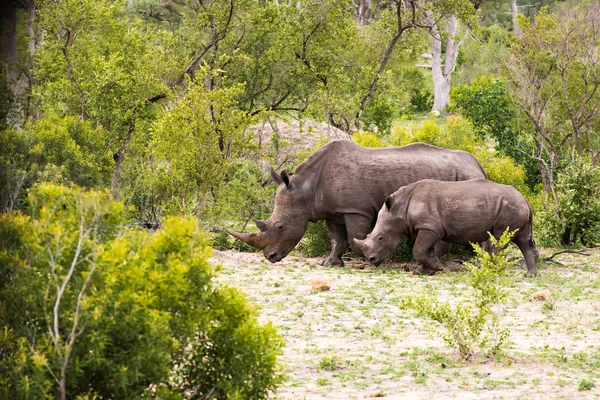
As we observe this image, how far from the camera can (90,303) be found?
5648 mm

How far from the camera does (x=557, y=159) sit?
23156mm

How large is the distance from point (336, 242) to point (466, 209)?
2685 millimetres

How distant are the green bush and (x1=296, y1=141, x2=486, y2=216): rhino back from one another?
33.1ft

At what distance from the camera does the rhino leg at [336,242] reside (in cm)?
1666

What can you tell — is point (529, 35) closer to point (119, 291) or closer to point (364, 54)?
point (364, 54)

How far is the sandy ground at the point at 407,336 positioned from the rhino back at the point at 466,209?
2.43 ft

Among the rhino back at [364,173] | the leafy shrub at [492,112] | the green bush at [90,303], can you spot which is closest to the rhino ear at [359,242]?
the rhino back at [364,173]

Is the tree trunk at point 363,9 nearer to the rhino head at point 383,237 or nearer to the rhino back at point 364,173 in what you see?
the rhino back at point 364,173

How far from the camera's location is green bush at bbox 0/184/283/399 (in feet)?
18.4

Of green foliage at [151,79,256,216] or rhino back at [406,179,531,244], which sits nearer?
rhino back at [406,179,531,244]

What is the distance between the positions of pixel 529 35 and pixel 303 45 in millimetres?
5807

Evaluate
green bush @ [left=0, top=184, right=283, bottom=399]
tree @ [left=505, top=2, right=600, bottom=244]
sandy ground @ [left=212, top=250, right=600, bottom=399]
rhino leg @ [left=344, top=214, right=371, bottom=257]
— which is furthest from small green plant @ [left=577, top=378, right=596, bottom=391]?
tree @ [left=505, top=2, right=600, bottom=244]

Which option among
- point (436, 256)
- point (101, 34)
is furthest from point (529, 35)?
point (436, 256)

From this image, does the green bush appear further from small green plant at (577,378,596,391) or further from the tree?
the tree
